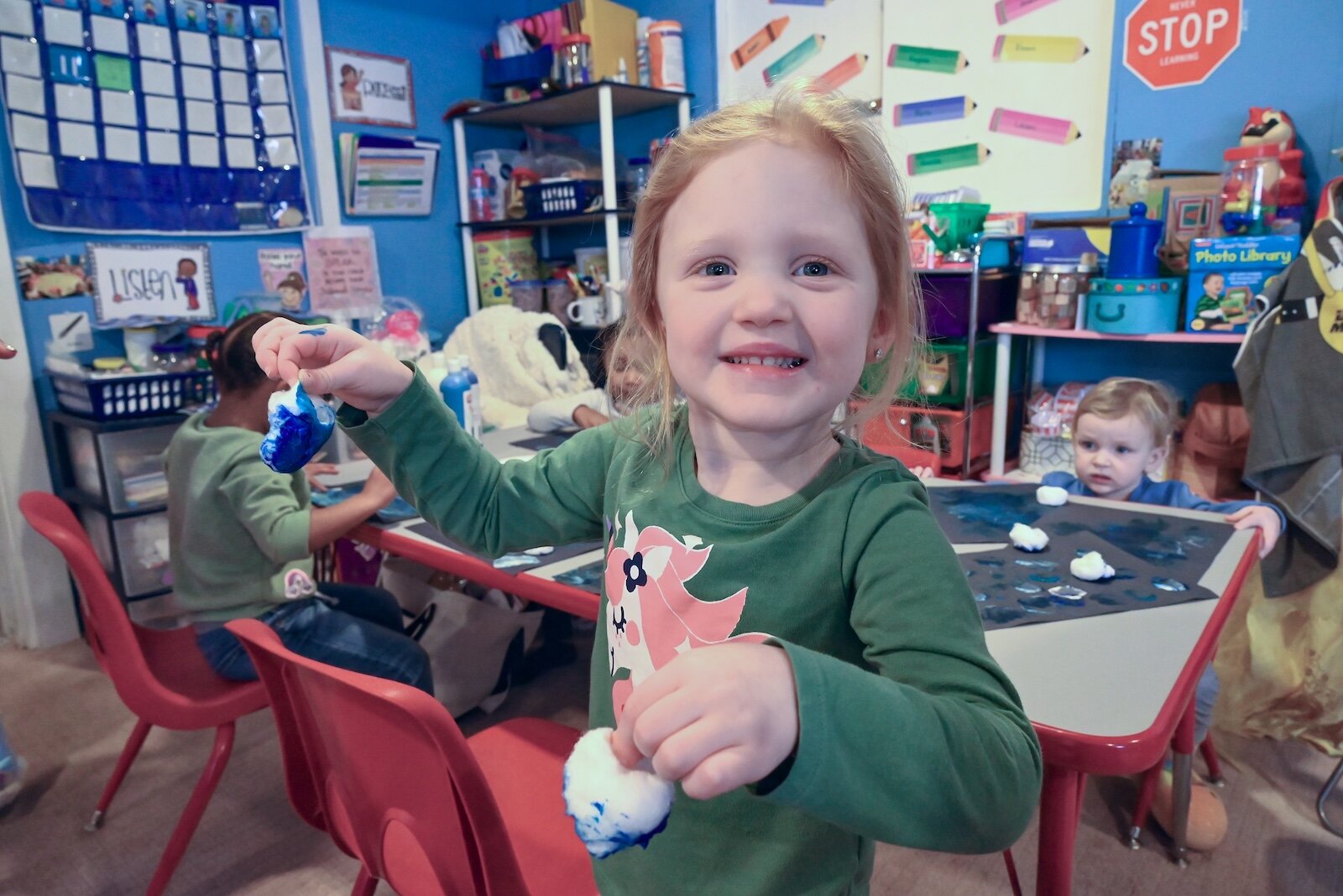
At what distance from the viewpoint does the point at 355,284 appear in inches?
122

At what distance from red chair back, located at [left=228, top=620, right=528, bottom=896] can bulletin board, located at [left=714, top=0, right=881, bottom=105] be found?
250 centimetres

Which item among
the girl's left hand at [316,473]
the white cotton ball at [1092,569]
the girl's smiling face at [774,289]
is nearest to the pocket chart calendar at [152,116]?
the girl's left hand at [316,473]

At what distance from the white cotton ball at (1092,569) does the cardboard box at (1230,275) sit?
1309 mm

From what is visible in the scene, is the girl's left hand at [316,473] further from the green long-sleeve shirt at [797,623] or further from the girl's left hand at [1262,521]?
the girl's left hand at [1262,521]

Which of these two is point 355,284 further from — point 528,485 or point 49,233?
point 528,485

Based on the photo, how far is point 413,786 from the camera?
30.3 inches

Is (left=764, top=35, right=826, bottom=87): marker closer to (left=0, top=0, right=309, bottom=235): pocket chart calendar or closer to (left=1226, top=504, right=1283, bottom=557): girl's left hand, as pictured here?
(left=0, top=0, right=309, bottom=235): pocket chart calendar

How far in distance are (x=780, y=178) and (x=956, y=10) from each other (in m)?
2.49

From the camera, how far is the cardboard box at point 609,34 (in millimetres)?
3004

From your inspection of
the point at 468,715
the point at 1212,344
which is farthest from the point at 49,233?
the point at 1212,344

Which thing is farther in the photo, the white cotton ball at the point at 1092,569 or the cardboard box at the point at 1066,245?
the cardboard box at the point at 1066,245

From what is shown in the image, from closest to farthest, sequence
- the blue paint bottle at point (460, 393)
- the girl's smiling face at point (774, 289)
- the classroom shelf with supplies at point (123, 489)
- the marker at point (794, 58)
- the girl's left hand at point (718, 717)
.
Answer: the girl's left hand at point (718, 717)
the girl's smiling face at point (774, 289)
the blue paint bottle at point (460, 393)
the classroom shelf with supplies at point (123, 489)
the marker at point (794, 58)

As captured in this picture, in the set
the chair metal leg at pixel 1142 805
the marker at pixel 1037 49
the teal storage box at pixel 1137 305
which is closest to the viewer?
the chair metal leg at pixel 1142 805

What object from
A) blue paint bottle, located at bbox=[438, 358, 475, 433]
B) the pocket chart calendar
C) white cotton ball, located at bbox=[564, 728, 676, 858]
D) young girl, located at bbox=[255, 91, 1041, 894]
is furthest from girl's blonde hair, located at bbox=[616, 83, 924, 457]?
the pocket chart calendar
